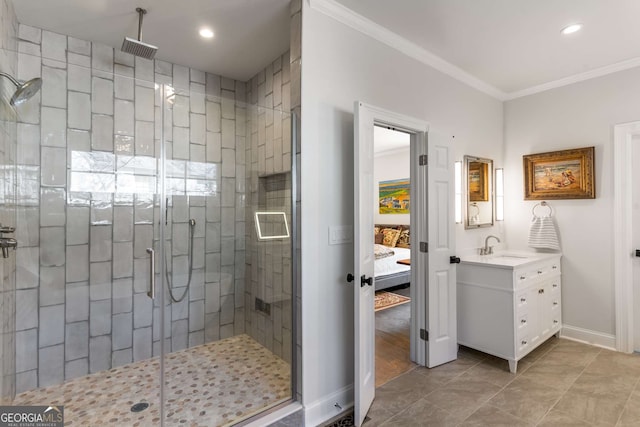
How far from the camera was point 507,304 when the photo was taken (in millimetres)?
2646

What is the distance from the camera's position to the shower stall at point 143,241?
84.5 inches

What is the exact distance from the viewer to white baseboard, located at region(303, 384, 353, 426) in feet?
6.47

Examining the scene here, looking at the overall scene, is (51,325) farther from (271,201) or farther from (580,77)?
(580,77)

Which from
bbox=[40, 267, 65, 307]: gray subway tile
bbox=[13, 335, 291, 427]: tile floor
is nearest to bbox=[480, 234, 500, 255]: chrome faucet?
bbox=[13, 335, 291, 427]: tile floor

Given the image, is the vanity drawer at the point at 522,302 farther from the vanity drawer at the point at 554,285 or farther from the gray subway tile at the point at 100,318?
the gray subway tile at the point at 100,318

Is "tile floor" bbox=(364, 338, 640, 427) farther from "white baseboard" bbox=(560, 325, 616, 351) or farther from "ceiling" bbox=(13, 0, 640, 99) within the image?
"ceiling" bbox=(13, 0, 640, 99)

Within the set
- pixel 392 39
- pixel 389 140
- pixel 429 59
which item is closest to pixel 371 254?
pixel 392 39

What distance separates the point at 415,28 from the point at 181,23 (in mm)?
1837

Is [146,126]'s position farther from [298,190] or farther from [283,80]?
[298,190]

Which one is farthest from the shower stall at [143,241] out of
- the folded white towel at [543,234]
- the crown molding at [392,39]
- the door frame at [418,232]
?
the folded white towel at [543,234]

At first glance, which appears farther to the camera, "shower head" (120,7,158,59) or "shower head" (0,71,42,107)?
"shower head" (120,7,158,59)

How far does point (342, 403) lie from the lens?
214 centimetres

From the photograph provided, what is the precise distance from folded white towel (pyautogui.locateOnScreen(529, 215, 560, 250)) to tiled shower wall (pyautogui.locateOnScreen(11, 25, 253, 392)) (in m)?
3.31

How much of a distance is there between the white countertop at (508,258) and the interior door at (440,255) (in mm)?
305
